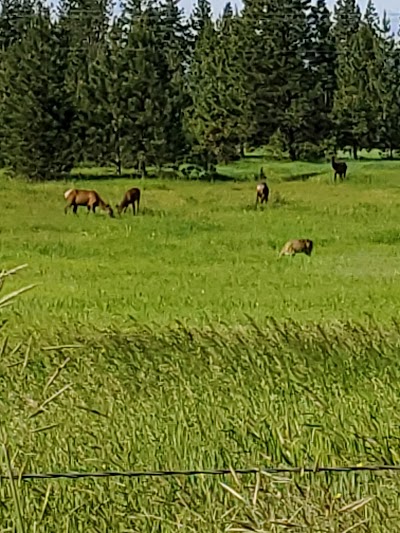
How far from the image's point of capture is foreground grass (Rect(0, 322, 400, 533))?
3059 mm

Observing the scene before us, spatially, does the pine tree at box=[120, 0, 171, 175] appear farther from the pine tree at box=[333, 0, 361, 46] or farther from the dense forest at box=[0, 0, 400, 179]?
the pine tree at box=[333, 0, 361, 46]

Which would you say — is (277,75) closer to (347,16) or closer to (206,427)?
(347,16)

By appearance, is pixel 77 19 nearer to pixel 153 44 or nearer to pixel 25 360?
pixel 153 44

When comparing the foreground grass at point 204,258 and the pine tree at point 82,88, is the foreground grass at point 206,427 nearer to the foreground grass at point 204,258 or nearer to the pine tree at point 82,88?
the foreground grass at point 204,258

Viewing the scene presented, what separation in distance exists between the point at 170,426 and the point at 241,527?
2962 mm

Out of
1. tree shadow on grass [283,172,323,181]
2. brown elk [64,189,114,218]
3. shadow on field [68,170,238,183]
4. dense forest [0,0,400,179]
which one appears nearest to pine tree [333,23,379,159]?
dense forest [0,0,400,179]

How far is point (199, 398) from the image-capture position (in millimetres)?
5699

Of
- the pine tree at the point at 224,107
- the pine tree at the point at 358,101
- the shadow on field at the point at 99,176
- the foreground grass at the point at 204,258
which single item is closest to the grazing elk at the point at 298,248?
the foreground grass at the point at 204,258

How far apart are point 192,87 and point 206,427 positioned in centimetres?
5274

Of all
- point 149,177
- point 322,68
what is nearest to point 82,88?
point 149,177

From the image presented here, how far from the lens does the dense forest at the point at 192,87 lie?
3816cm

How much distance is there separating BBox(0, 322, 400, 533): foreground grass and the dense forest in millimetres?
31086

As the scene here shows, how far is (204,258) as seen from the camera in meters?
16.6

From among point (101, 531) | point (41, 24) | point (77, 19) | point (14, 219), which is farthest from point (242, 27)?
point (101, 531)
